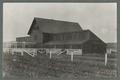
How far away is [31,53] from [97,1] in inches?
26.1

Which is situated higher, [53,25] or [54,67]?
[53,25]

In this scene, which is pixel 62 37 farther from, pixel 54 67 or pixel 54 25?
pixel 54 67

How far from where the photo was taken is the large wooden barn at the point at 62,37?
59.0 inches

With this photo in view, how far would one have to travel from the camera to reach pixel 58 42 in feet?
4.98

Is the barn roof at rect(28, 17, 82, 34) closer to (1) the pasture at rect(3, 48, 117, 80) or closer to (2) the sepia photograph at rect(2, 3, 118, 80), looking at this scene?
(2) the sepia photograph at rect(2, 3, 118, 80)

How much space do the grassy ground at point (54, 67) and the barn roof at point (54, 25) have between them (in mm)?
210

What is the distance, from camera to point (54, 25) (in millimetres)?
1533

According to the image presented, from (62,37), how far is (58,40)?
41 millimetres

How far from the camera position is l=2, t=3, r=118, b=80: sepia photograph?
4.85 feet

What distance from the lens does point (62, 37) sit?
153 cm

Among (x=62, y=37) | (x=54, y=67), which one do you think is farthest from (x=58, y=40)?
(x=54, y=67)

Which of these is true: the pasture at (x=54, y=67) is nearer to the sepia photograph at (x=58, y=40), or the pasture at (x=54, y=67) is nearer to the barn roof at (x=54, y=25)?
the sepia photograph at (x=58, y=40)

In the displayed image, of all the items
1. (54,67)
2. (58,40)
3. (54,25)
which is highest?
(54,25)

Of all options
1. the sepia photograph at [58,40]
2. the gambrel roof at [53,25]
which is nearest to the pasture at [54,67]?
the sepia photograph at [58,40]
